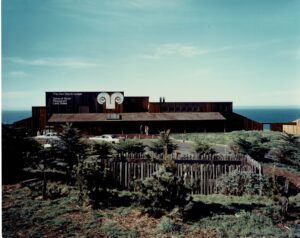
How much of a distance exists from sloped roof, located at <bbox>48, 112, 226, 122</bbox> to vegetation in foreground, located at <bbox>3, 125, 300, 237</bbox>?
21562mm

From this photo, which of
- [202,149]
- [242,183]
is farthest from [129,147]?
[242,183]

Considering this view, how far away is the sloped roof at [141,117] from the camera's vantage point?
3531 cm

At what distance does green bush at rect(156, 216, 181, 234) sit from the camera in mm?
9280

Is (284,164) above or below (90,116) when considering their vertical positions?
below

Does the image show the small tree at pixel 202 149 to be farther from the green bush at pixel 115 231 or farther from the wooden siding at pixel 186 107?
the wooden siding at pixel 186 107

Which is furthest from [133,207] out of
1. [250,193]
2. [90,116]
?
[90,116]

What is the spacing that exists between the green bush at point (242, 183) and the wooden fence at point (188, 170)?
0.86 feet

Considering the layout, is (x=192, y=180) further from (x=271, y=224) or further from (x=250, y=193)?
(x=271, y=224)

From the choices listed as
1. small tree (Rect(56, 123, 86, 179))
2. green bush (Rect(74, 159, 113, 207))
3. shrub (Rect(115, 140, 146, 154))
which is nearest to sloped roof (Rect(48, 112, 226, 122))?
shrub (Rect(115, 140, 146, 154))

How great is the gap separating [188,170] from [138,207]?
366 cm

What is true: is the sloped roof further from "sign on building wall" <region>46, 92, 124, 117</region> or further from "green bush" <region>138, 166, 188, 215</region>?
Answer: "green bush" <region>138, 166, 188, 215</region>

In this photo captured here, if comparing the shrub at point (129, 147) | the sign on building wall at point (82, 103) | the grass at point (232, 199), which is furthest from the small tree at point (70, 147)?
the sign on building wall at point (82, 103)

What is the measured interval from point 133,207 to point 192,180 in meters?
3.34

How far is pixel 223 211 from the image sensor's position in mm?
10828
